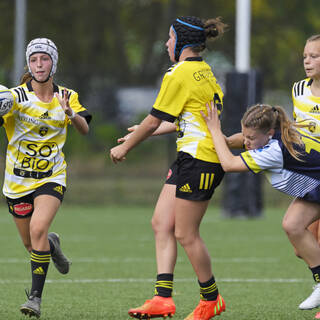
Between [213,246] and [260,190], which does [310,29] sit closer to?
[260,190]

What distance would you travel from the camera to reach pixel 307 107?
6684 millimetres

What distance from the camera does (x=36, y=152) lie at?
21.9 ft

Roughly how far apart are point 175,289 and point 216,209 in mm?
10327

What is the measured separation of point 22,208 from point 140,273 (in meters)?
2.46

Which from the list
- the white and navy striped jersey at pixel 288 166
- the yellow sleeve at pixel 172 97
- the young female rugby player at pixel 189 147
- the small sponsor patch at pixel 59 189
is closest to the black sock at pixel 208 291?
the young female rugby player at pixel 189 147

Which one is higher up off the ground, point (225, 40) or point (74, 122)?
point (74, 122)

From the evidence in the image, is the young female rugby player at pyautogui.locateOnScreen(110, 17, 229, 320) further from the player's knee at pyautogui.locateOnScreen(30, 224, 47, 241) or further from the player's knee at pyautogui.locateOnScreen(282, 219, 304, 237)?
the player's knee at pyautogui.locateOnScreen(30, 224, 47, 241)

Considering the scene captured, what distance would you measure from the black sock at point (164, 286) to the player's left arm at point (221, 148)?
865mm

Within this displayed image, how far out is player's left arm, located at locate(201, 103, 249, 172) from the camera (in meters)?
5.86

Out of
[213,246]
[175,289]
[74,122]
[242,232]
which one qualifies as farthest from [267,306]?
[242,232]

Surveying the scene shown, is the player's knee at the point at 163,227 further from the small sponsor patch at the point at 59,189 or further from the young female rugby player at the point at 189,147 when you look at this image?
the small sponsor patch at the point at 59,189

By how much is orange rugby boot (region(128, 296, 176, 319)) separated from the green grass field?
1.22 ft

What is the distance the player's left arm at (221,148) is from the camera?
19.2 feet

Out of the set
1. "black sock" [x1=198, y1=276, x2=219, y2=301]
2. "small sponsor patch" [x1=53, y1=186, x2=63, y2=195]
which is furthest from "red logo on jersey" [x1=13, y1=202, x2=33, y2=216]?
"black sock" [x1=198, y1=276, x2=219, y2=301]
